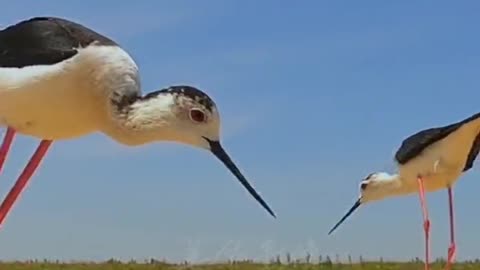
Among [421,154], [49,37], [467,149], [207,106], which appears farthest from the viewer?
[421,154]

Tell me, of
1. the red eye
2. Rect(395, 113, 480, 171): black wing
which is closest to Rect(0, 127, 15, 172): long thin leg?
the red eye

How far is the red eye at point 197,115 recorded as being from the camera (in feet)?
16.7

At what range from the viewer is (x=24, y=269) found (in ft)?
39.8

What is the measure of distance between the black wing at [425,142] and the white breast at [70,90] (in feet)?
21.3

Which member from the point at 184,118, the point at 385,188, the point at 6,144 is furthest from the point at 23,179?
the point at 385,188

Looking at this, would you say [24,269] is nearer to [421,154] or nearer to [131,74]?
[421,154]

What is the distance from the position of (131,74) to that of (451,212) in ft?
26.7

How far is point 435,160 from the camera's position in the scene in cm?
1268

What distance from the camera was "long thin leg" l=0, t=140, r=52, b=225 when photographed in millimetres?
5762

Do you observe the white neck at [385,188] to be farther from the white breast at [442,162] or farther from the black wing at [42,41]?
the black wing at [42,41]

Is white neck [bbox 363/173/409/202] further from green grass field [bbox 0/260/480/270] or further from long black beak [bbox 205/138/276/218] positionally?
long black beak [bbox 205/138/276/218]

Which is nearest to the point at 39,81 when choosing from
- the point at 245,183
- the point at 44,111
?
the point at 44,111

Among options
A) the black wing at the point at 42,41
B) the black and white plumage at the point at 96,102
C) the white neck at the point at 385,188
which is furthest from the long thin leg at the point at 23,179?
the white neck at the point at 385,188

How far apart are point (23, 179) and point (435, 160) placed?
762 centimetres
